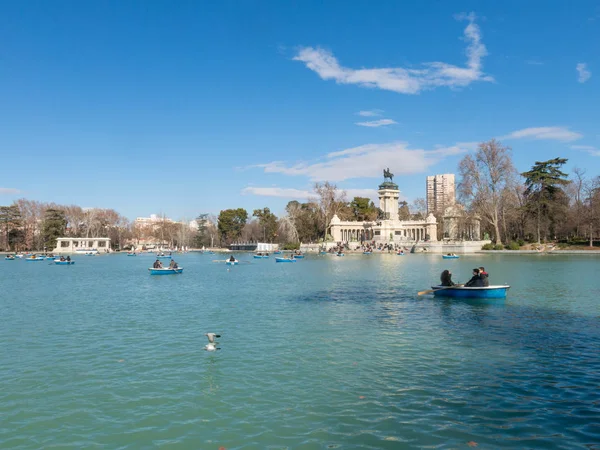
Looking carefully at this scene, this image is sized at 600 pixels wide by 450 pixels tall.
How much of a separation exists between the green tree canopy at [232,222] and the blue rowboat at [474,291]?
104865 mm

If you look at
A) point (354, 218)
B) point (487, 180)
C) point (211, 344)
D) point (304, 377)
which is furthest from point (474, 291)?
point (354, 218)

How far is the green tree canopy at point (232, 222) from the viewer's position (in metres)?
125

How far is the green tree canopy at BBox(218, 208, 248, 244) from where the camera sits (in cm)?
12494

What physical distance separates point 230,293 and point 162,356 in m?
14.9

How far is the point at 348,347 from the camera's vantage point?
1316cm

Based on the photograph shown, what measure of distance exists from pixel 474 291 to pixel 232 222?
107061mm

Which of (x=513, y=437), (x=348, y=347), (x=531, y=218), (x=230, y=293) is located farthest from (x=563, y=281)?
(x=531, y=218)

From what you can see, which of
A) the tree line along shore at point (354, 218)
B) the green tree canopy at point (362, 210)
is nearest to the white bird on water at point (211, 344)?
the tree line along shore at point (354, 218)

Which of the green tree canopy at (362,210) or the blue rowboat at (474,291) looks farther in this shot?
the green tree canopy at (362,210)

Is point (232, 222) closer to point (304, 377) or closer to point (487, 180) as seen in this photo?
point (487, 180)

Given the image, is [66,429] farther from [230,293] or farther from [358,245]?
[358,245]

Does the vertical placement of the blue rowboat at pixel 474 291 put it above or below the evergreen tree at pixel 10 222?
below

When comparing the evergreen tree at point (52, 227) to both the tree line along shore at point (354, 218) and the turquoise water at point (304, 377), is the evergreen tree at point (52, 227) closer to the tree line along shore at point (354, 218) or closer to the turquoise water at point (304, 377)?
the tree line along shore at point (354, 218)

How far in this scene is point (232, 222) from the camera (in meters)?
126
